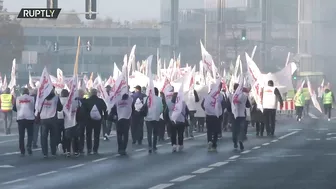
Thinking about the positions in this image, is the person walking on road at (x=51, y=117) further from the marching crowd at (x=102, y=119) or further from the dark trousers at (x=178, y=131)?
the dark trousers at (x=178, y=131)

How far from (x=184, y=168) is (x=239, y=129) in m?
7.00

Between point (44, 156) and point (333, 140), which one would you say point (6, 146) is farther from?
point (333, 140)

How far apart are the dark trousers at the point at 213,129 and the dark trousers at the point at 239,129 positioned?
Answer: 64 cm

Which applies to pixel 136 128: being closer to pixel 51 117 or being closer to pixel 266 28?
pixel 51 117

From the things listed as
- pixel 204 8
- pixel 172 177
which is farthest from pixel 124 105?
pixel 204 8

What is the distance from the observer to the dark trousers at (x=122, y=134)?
28.3 m

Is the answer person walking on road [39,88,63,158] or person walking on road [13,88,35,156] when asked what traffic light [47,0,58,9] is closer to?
person walking on road [13,88,35,156]

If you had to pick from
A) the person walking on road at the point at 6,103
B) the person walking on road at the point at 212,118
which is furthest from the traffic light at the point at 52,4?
the person walking on road at the point at 212,118

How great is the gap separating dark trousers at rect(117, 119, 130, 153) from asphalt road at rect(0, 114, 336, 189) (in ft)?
0.96

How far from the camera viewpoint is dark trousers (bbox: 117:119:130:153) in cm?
2833

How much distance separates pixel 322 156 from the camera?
89.1 feet

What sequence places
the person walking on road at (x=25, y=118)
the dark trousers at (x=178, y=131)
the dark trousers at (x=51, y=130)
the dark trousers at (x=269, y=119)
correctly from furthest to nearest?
the dark trousers at (x=269, y=119), the dark trousers at (x=178, y=131), the person walking on road at (x=25, y=118), the dark trousers at (x=51, y=130)

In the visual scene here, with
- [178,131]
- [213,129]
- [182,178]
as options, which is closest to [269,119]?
[178,131]

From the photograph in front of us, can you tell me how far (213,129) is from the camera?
2939 cm
